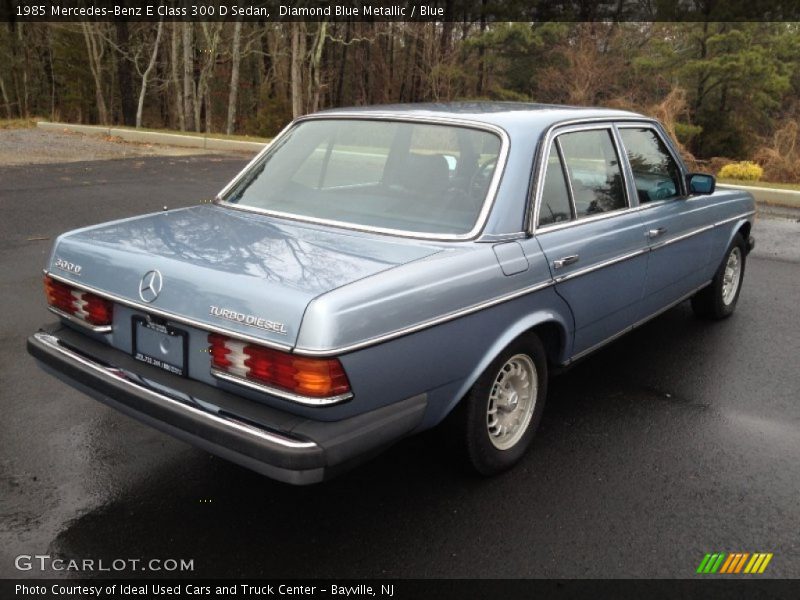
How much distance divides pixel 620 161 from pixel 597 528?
2.14 metres

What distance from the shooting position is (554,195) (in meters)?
3.54

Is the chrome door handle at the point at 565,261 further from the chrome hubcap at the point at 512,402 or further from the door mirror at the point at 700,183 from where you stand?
the door mirror at the point at 700,183

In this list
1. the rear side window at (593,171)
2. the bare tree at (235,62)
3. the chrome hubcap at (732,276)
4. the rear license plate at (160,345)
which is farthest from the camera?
the bare tree at (235,62)

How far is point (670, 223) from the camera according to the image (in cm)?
445

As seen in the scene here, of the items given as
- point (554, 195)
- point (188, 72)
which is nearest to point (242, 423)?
point (554, 195)

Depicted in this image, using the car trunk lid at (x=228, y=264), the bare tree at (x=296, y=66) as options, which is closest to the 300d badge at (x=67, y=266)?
the car trunk lid at (x=228, y=264)

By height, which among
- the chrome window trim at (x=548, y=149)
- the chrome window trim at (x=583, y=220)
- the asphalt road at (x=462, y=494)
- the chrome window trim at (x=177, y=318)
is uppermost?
the chrome window trim at (x=548, y=149)

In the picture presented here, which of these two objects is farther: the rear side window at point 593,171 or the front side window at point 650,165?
the front side window at point 650,165

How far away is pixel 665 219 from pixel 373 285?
2524 mm

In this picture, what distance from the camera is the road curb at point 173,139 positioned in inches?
723

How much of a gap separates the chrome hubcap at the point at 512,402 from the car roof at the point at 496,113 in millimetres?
1144

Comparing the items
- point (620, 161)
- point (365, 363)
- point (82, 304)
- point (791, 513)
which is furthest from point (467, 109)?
point (791, 513)

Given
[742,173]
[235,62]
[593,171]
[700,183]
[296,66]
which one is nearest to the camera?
[593,171]

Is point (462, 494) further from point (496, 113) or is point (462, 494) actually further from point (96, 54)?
point (96, 54)
